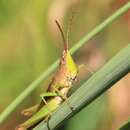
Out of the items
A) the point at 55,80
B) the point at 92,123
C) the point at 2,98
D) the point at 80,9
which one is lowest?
the point at 92,123

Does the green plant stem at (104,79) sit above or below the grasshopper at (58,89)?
below

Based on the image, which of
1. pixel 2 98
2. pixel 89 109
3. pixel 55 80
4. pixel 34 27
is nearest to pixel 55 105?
pixel 55 80

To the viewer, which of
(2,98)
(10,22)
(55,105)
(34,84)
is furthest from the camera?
(10,22)

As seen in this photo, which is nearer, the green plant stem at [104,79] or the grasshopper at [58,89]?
the green plant stem at [104,79]

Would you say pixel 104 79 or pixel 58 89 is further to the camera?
pixel 58 89

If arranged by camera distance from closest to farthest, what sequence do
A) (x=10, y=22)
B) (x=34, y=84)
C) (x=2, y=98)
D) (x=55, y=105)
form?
(x=34, y=84), (x=55, y=105), (x=2, y=98), (x=10, y=22)

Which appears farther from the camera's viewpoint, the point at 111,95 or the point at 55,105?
the point at 111,95

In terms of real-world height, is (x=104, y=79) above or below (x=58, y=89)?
below

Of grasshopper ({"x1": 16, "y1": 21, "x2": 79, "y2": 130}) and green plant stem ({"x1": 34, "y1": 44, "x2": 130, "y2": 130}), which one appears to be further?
grasshopper ({"x1": 16, "y1": 21, "x2": 79, "y2": 130})

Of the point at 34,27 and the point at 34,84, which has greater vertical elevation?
the point at 34,27

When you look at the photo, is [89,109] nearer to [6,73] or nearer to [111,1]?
[6,73]

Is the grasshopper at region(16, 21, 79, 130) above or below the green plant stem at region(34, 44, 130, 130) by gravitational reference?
above
